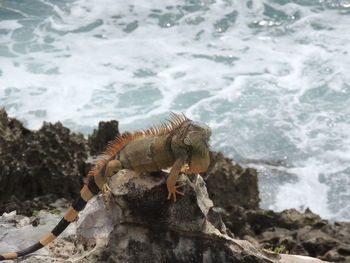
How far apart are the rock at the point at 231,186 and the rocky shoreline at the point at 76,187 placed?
0.05 ft

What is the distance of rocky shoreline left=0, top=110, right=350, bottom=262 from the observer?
6922 millimetres

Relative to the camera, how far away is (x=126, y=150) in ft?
12.8

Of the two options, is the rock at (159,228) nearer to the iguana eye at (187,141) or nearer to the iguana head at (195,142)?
the iguana head at (195,142)

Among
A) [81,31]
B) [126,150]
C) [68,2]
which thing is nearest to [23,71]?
[81,31]

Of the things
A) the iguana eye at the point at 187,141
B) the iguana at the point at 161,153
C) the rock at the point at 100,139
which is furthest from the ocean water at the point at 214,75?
the iguana eye at the point at 187,141

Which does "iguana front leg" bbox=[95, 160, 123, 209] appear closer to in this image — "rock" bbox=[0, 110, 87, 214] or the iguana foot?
the iguana foot

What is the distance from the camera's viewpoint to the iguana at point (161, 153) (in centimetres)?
361

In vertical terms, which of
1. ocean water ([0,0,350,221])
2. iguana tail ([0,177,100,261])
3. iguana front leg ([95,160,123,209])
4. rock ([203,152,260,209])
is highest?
iguana front leg ([95,160,123,209])

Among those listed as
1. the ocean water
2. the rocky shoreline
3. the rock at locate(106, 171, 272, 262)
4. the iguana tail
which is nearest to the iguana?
the iguana tail

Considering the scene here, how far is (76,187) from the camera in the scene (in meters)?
7.58

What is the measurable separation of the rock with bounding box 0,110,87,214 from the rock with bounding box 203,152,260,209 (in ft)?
7.25

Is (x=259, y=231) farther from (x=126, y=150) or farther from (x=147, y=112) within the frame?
(x=147, y=112)

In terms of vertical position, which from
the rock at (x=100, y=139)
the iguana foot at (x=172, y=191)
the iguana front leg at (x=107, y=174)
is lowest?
the rock at (x=100, y=139)

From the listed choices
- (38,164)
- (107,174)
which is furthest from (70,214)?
(38,164)
